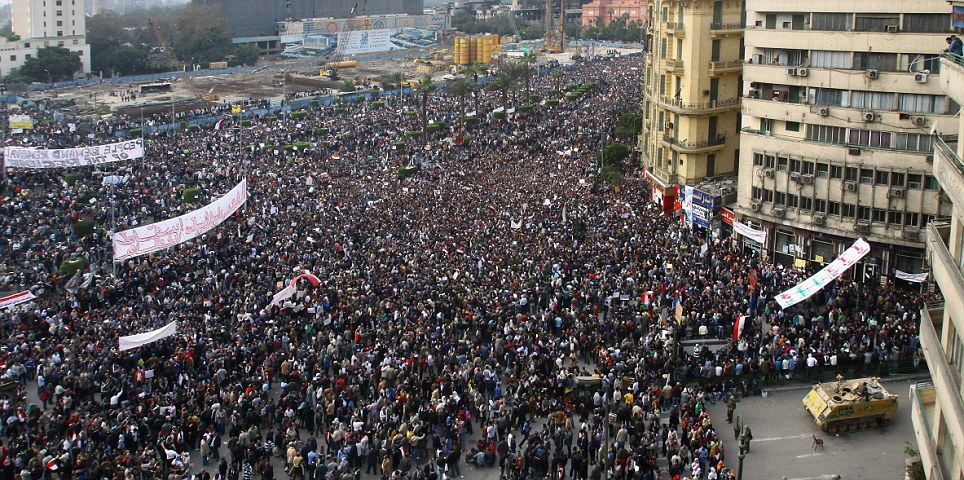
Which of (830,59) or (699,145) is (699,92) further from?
(830,59)

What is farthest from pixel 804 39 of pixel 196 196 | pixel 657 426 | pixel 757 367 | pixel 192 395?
pixel 196 196

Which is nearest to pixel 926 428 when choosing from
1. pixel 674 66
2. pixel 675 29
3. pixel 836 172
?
pixel 836 172

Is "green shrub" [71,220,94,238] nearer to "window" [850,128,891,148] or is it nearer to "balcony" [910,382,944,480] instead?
"window" [850,128,891,148]

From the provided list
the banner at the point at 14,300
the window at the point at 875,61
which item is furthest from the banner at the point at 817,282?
the banner at the point at 14,300

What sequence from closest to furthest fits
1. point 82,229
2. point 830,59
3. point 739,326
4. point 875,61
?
point 739,326 → point 875,61 → point 830,59 → point 82,229

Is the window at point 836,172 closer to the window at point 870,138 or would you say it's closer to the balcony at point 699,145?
the window at point 870,138

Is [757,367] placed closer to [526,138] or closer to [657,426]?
[657,426]
